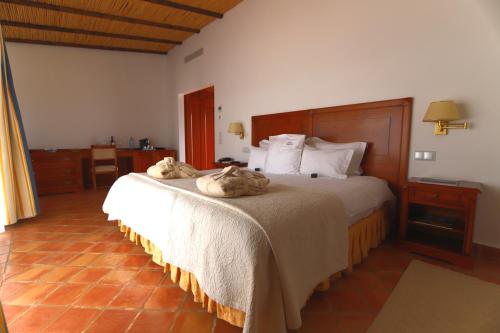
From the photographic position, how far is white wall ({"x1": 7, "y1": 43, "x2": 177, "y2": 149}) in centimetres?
497

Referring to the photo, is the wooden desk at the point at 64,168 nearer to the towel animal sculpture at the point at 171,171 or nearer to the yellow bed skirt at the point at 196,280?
the yellow bed skirt at the point at 196,280

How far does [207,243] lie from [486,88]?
2.39 meters

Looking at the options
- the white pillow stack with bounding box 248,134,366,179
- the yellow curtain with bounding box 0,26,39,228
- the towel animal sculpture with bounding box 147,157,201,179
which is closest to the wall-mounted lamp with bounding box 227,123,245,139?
the white pillow stack with bounding box 248,134,366,179

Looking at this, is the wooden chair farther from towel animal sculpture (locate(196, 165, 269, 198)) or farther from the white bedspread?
towel animal sculpture (locate(196, 165, 269, 198))

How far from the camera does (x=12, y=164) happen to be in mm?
3055

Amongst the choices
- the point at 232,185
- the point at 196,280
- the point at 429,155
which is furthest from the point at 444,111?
the point at 196,280

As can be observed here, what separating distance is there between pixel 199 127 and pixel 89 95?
241 centimetres

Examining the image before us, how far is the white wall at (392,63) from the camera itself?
6.59 feet

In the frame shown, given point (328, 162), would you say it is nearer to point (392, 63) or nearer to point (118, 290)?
point (392, 63)

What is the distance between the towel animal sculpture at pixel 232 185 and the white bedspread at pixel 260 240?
2.1 inches

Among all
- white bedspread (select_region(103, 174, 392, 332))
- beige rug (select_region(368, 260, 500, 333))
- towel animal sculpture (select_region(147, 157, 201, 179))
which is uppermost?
towel animal sculpture (select_region(147, 157, 201, 179))

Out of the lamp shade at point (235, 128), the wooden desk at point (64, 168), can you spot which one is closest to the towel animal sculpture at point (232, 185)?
the lamp shade at point (235, 128)

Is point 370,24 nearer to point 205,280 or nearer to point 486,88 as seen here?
point 486,88

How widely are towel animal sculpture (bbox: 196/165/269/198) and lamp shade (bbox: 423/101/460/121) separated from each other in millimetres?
1506
